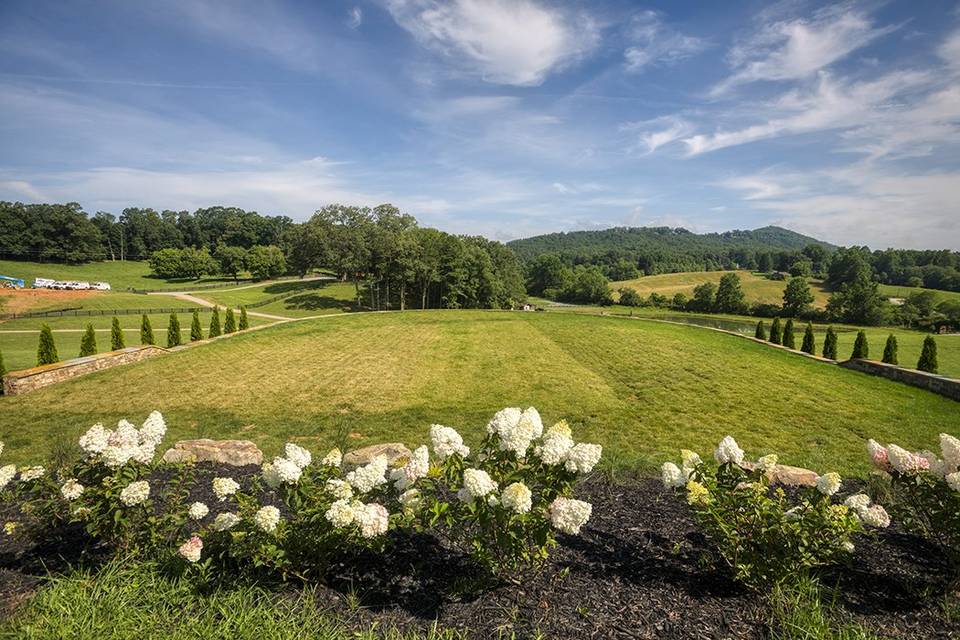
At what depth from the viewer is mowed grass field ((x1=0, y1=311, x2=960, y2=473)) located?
27.1 ft

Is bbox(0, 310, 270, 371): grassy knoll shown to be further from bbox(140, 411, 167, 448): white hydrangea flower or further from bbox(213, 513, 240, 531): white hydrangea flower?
bbox(213, 513, 240, 531): white hydrangea flower

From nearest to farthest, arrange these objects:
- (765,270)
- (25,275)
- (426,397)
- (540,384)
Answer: (426,397) → (540,384) → (25,275) → (765,270)

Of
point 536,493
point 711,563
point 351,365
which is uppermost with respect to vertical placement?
point 536,493

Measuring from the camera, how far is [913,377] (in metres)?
12.3

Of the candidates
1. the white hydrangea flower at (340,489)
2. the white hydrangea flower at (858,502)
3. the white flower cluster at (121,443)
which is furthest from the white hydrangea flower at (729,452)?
the white flower cluster at (121,443)

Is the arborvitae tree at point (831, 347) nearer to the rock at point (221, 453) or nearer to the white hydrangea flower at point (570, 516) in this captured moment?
the white hydrangea flower at point (570, 516)

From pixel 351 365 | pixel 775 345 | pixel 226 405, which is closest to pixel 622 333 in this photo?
pixel 775 345

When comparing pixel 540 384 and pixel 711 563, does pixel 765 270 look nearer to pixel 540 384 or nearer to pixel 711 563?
pixel 540 384

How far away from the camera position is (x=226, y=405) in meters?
10.2

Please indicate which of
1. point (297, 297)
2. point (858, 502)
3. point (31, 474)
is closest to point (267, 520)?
point (31, 474)

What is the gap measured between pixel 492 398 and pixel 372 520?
8.77 meters

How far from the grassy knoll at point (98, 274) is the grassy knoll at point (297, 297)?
13556 mm

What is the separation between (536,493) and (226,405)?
9478 millimetres

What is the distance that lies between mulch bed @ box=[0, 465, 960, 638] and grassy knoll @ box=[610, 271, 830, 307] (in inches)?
2845
